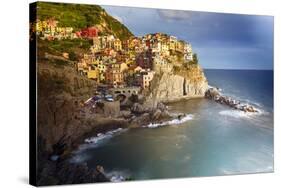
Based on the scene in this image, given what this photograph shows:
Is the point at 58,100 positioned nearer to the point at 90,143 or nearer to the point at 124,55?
the point at 90,143

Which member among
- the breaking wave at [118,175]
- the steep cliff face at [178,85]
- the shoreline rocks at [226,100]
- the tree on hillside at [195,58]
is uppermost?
the tree on hillside at [195,58]

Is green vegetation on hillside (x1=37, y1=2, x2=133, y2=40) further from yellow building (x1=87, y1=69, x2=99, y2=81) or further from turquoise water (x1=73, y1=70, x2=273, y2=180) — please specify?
turquoise water (x1=73, y1=70, x2=273, y2=180)

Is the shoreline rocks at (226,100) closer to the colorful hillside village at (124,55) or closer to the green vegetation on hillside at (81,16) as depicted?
the colorful hillside village at (124,55)

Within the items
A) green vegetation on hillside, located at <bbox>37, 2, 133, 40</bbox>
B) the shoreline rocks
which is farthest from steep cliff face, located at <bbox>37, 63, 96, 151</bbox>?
the shoreline rocks

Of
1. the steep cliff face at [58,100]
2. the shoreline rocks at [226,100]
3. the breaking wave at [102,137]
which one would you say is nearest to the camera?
the steep cliff face at [58,100]

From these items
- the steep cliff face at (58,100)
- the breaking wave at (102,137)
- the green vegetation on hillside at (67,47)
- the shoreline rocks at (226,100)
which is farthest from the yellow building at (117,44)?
the shoreline rocks at (226,100)

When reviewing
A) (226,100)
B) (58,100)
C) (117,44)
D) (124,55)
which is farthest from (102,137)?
(226,100)
